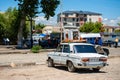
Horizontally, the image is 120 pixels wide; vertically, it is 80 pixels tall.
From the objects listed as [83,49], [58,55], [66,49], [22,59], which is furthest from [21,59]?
[83,49]

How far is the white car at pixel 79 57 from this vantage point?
673 inches

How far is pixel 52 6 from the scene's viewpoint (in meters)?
51.2

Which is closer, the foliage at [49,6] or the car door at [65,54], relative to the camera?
the car door at [65,54]

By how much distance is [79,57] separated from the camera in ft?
56.3

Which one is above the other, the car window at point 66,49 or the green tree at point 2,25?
the green tree at point 2,25

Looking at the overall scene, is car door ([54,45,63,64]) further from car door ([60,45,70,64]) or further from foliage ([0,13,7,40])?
foliage ([0,13,7,40])

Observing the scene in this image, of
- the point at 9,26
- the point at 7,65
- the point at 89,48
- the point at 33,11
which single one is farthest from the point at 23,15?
the point at 89,48

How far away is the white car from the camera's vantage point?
17.1 metres

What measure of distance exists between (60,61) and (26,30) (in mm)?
49631

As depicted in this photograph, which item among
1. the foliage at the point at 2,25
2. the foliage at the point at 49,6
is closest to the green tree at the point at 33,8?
the foliage at the point at 49,6

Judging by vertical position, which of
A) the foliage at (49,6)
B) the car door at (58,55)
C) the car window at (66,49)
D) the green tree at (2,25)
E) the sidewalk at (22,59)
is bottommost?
the sidewalk at (22,59)

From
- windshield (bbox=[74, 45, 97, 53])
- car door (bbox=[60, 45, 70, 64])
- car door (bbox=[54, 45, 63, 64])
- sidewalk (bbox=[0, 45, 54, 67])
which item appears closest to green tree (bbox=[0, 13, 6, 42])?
sidewalk (bbox=[0, 45, 54, 67])

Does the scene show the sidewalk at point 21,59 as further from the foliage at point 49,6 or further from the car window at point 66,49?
the foliage at point 49,6

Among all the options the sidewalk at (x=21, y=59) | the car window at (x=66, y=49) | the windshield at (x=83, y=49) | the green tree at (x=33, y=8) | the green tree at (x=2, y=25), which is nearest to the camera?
the windshield at (x=83, y=49)
